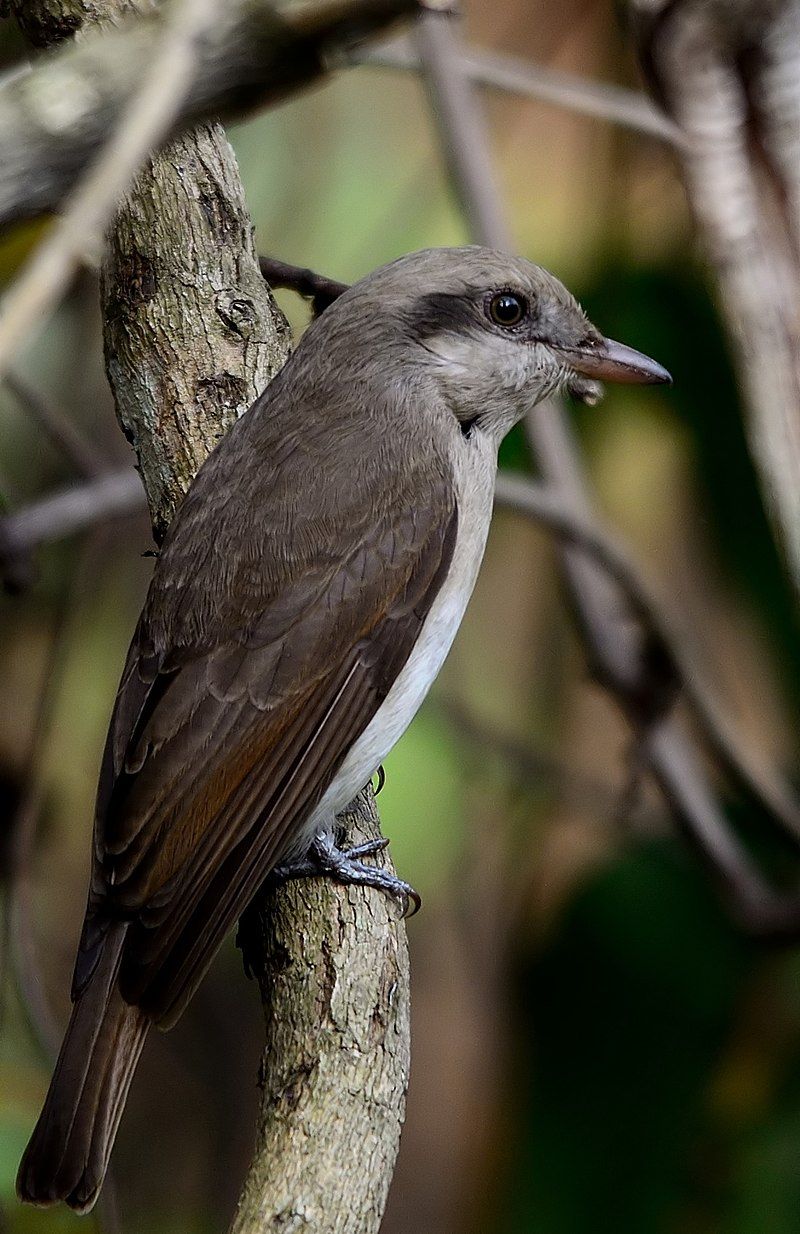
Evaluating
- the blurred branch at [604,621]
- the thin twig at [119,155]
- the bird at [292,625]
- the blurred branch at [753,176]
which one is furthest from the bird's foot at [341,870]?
the blurred branch at [604,621]

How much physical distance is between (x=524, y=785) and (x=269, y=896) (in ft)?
10.0

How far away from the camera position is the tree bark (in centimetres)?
215

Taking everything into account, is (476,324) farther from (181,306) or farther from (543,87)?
(543,87)

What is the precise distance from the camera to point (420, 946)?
19.5 ft

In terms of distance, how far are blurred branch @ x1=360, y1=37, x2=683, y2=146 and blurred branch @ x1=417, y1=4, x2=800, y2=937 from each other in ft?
0.31

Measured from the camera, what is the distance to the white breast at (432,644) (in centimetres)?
277

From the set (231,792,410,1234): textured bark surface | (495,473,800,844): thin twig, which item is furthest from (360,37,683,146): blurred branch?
(231,792,410,1234): textured bark surface

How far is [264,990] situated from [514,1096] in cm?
232

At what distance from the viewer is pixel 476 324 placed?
300cm

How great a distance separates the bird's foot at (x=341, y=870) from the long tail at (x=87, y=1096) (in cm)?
31

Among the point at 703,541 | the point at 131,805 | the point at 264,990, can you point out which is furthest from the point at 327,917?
the point at 703,541

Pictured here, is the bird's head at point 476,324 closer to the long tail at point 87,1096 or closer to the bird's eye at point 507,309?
the bird's eye at point 507,309

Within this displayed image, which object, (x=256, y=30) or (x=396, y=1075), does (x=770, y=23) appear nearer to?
(x=256, y=30)

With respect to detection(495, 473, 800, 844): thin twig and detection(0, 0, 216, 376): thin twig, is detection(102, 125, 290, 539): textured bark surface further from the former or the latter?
detection(0, 0, 216, 376): thin twig
